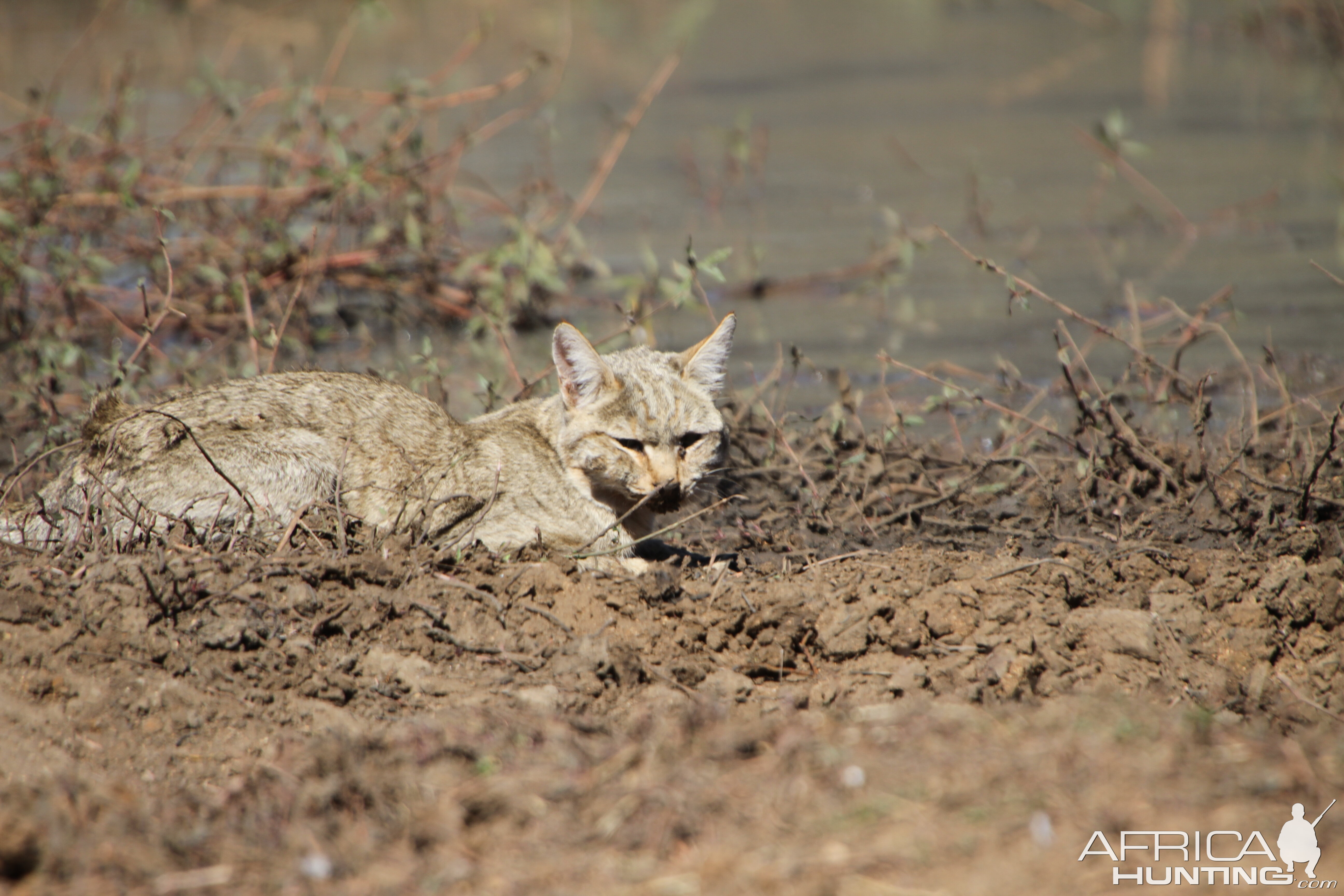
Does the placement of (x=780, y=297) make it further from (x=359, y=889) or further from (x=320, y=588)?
(x=359, y=889)

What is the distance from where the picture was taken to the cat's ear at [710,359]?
5109mm

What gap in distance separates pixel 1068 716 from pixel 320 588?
8.57 feet

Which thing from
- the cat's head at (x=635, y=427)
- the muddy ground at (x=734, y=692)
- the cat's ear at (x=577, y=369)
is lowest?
the muddy ground at (x=734, y=692)

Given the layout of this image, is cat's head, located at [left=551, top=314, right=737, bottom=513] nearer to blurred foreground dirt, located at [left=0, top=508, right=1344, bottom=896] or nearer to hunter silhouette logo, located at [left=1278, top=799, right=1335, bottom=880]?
blurred foreground dirt, located at [left=0, top=508, right=1344, bottom=896]

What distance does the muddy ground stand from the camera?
2689 millimetres

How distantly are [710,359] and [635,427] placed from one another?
0.55 m

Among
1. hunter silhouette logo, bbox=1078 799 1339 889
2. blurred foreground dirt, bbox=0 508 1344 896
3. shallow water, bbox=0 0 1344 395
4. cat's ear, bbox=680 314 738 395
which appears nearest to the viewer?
hunter silhouette logo, bbox=1078 799 1339 889

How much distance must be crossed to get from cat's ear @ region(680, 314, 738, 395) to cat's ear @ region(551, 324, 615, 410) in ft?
1.25

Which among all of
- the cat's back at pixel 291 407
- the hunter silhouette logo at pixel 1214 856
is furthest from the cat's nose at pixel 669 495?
the hunter silhouette logo at pixel 1214 856

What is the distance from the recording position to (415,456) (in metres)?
5.07

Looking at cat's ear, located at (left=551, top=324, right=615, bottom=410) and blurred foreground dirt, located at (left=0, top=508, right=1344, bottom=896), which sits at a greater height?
cat's ear, located at (left=551, top=324, right=615, bottom=410)

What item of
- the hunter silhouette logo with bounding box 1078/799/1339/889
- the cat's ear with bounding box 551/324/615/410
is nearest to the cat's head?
the cat's ear with bounding box 551/324/615/410

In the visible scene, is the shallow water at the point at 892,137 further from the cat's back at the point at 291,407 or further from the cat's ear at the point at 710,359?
the cat's back at the point at 291,407

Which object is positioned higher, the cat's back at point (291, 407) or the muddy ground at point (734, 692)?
the cat's back at point (291, 407)
